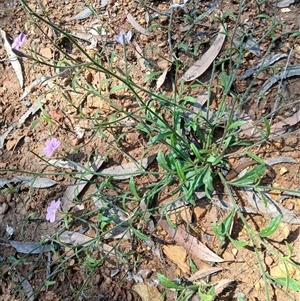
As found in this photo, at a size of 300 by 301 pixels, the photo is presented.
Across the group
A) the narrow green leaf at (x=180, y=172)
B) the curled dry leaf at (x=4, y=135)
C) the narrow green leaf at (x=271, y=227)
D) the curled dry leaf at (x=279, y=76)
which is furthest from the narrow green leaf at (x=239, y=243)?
the curled dry leaf at (x=4, y=135)

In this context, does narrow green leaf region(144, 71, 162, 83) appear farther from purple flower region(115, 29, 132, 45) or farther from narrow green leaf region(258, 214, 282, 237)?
narrow green leaf region(258, 214, 282, 237)

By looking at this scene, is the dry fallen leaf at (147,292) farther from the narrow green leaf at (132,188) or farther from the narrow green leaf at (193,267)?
the narrow green leaf at (132,188)

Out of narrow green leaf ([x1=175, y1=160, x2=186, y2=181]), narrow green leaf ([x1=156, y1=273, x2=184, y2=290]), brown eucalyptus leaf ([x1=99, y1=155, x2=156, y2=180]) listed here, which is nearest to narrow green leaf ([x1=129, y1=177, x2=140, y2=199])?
brown eucalyptus leaf ([x1=99, y1=155, x2=156, y2=180])

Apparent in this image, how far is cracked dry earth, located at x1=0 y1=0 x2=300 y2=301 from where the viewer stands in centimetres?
183

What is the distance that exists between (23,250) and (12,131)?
23.5 inches

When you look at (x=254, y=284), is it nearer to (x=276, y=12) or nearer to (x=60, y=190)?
(x=60, y=190)

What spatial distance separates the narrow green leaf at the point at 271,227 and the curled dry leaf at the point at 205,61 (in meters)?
0.76

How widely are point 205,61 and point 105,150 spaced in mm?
618

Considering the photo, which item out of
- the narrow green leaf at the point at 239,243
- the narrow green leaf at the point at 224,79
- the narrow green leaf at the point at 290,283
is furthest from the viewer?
the narrow green leaf at the point at 224,79

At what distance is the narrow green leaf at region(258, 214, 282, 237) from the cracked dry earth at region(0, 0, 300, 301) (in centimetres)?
14

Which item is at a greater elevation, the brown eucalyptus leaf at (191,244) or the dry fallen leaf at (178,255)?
the brown eucalyptus leaf at (191,244)

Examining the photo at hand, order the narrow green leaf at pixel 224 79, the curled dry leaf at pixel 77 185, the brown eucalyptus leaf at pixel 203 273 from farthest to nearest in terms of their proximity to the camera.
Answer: the curled dry leaf at pixel 77 185
the narrow green leaf at pixel 224 79
the brown eucalyptus leaf at pixel 203 273

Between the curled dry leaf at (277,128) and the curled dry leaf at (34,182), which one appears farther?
the curled dry leaf at (34,182)

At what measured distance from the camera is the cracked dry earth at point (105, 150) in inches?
71.9
